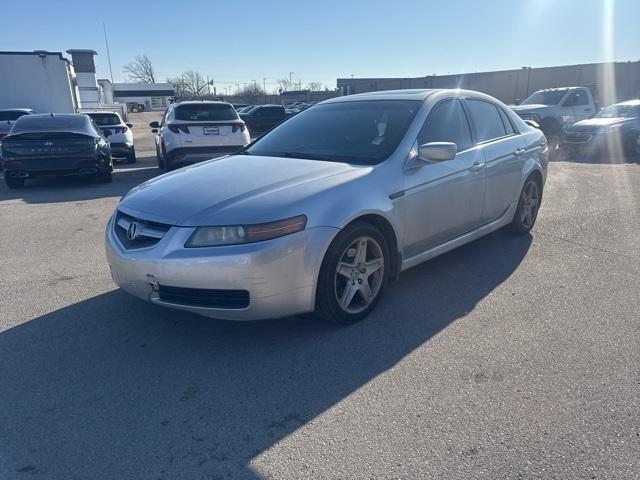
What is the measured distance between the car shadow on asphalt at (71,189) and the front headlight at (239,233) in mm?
6408

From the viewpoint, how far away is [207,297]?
3.08 metres

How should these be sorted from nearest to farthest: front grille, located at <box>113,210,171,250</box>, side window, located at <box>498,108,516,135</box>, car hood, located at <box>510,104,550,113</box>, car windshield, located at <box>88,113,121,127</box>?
front grille, located at <box>113,210,171,250</box> → side window, located at <box>498,108,516,135</box> → car windshield, located at <box>88,113,121,127</box> → car hood, located at <box>510,104,550,113</box>

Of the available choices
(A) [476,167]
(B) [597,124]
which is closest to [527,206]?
(A) [476,167]

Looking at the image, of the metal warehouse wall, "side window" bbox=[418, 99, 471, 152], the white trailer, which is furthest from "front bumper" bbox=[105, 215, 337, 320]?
the metal warehouse wall

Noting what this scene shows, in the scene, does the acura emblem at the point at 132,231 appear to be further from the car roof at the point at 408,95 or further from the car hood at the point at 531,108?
the car hood at the point at 531,108

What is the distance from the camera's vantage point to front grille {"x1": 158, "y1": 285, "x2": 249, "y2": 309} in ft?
9.99

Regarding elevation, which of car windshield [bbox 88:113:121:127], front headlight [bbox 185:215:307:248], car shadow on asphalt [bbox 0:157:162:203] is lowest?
car shadow on asphalt [bbox 0:157:162:203]

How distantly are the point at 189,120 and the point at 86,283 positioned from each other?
686 centimetres

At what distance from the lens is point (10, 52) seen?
63.9 feet

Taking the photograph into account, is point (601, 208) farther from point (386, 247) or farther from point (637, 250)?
point (386, 247)

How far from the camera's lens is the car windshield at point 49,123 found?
31.7 ft

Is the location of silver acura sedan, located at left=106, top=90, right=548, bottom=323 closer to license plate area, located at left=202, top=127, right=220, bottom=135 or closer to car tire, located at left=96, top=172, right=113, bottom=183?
license plate area, located at left=202, top=127, right=220, bottom=135

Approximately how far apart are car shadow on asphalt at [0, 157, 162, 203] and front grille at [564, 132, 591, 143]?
1161cm

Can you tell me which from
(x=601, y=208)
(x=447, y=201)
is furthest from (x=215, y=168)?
(x=601, y=208)
